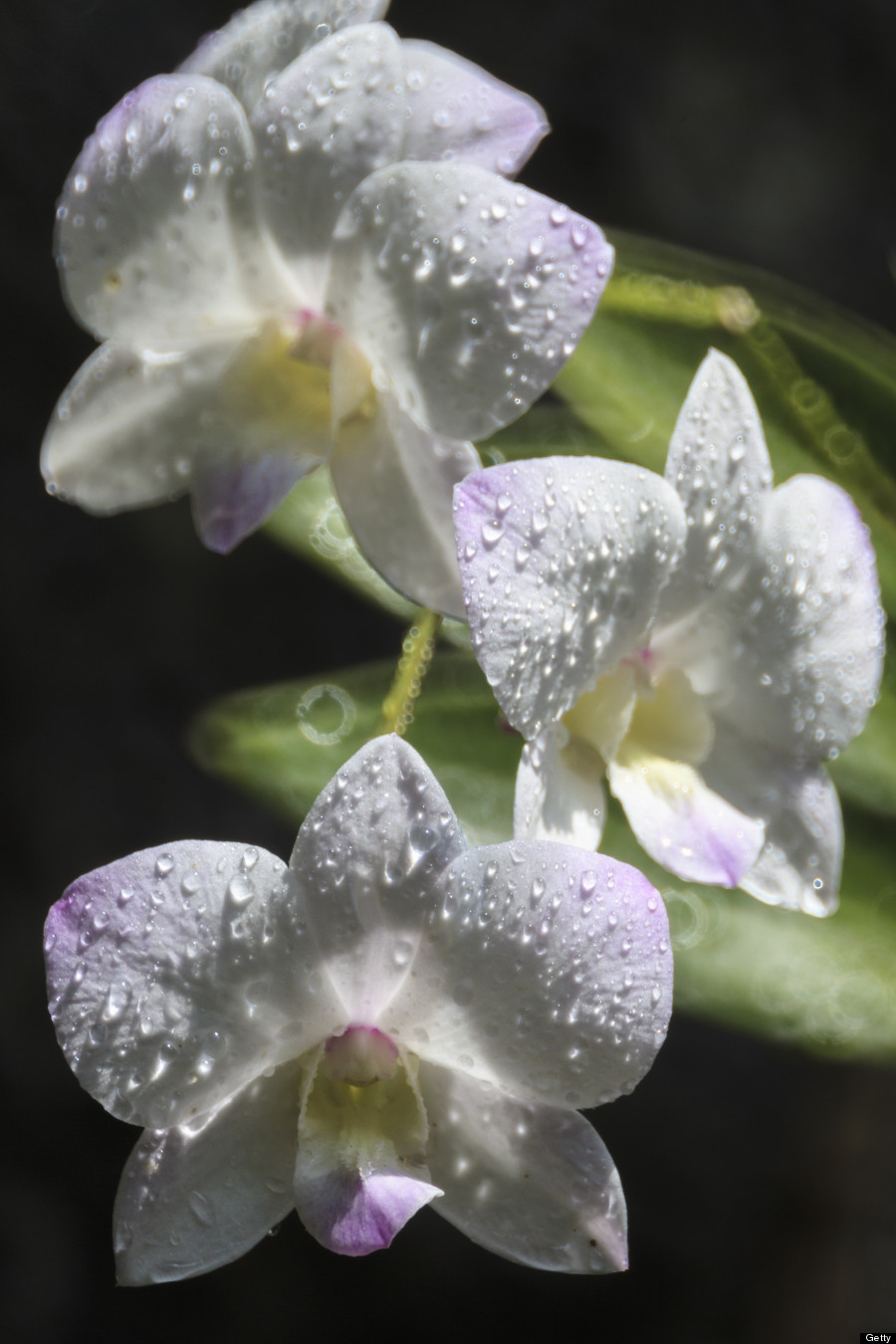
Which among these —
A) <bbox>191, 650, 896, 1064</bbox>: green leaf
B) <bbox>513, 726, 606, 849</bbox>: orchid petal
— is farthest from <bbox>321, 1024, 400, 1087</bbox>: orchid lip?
<bbox>191, 650, 896, 1064</bbox>: green leaf

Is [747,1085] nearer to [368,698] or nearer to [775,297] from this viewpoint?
[368,698]

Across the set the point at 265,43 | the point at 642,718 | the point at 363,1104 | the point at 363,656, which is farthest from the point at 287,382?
the point at 363,656

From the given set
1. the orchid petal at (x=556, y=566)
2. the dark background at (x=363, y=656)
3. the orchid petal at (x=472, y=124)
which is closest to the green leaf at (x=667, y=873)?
the orchid petal at (x=556, y=566)

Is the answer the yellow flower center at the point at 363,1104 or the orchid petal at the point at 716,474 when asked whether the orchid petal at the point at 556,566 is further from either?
the yellow flower center at the point at 363,1104

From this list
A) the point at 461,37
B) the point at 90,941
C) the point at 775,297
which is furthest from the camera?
the point at 461,37

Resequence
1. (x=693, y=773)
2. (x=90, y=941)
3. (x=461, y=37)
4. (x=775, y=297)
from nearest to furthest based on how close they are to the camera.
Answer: (x=90, y=941) → (x=693, y=773) → (x=775, y=297) → (x=461, y=37)

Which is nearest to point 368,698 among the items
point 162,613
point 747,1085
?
point 162,613
